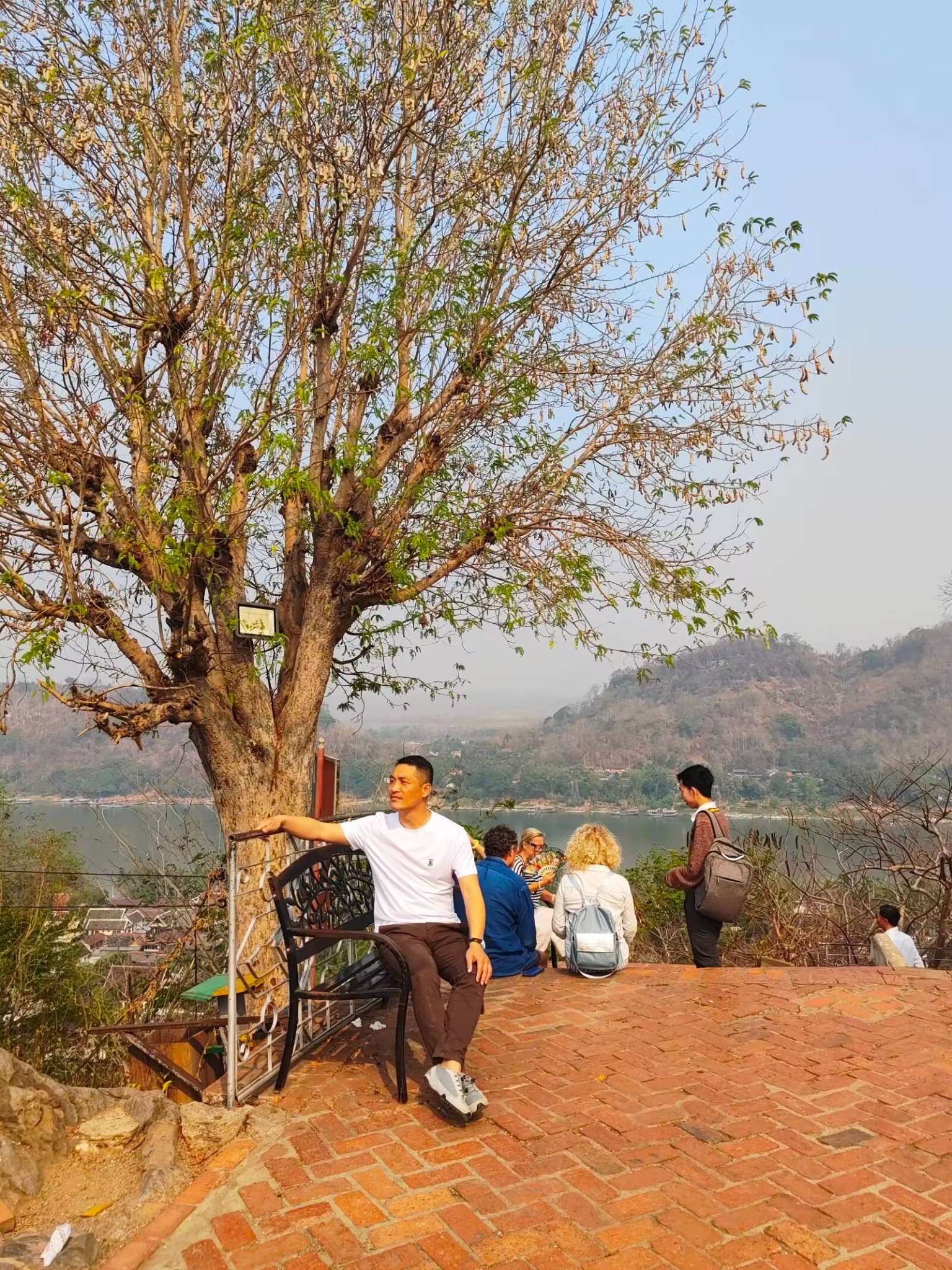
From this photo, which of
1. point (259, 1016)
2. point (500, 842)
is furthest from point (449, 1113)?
point (500, 842)

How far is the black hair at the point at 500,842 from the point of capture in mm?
5430

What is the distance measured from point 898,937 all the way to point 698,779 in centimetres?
276

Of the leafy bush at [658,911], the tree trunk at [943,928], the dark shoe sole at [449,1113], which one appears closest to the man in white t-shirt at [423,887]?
the dark shoe sole at [449,1113]

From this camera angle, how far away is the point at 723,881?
5.58m

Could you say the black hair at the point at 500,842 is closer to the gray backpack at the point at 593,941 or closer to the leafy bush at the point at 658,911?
the gray backpack at the point at 593,941

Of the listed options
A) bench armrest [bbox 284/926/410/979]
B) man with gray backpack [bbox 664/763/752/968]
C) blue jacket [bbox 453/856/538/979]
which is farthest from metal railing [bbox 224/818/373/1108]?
man with gray backpack [bbox 664/763/752/968]

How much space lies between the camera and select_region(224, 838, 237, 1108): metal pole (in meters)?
3.57

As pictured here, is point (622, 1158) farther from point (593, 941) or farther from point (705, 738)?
point (705, 738)

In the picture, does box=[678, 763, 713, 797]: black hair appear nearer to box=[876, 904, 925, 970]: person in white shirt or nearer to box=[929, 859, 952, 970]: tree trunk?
box=[876, 904, 925, 970]: person in white shirt

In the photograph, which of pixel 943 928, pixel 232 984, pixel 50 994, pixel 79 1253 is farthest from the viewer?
pixel 50 994

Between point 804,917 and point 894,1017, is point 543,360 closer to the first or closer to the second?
point 894,1017

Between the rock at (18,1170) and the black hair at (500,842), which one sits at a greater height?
the black hair at (500,842)

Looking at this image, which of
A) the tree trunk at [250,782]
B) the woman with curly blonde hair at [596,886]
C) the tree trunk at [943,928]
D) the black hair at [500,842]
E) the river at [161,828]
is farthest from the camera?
the river at [161,828]

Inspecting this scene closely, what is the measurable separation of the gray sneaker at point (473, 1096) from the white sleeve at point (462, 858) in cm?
81
